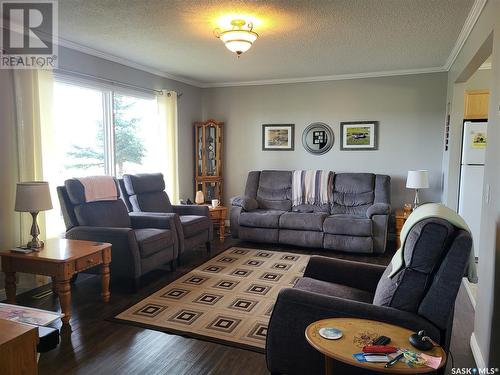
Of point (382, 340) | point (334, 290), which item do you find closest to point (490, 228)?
point (334, 290)

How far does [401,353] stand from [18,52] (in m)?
3.78

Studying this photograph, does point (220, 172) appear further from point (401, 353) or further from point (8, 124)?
point (401, 353)

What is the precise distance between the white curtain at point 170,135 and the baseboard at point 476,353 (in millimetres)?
4127

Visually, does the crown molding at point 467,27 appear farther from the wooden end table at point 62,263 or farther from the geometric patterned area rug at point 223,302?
the wooden end table at point 62,263

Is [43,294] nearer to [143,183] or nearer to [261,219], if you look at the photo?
[143,183]

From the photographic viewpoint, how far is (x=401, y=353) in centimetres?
142

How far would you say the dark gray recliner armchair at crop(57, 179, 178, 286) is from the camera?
3.42 meters

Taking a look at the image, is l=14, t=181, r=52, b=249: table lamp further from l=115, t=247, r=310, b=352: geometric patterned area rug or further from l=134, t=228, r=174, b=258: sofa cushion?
l=115, t=247, r=310, b=352: geometric patterned area rug

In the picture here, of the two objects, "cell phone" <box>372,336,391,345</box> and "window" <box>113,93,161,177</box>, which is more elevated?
"window" <box>113,93,161,177</box>

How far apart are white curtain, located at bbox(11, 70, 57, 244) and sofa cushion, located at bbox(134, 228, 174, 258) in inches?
36.0

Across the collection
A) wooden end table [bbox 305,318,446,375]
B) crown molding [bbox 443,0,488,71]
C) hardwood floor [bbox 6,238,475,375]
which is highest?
crown molding [bbox 443,0,488,71]

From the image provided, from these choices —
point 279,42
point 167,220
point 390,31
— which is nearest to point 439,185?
point 390,31

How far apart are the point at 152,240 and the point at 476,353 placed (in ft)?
9.12

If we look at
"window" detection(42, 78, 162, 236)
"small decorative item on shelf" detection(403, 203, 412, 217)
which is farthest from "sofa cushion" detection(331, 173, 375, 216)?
"window" detection(42, 78, 162, 236)
